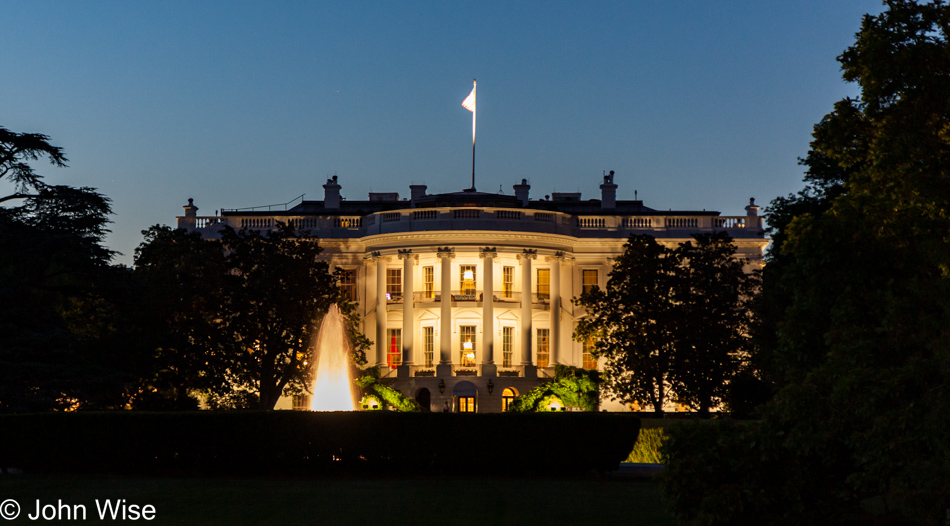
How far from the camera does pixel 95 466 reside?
75.2 feet

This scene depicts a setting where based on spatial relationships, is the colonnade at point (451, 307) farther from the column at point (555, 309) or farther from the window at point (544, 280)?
the window at point (544, 280)

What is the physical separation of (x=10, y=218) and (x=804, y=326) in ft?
77.1

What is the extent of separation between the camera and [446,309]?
2163 inches

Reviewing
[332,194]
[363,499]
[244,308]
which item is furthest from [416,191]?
[363,499]

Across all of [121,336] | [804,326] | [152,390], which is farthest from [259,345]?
[804,326]

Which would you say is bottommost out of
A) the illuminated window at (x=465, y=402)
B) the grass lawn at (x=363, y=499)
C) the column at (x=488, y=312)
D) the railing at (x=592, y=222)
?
the grass lawn at (x=363, y=499)

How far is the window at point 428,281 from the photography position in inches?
2258

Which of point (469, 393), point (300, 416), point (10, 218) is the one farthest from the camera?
point (469, 393)

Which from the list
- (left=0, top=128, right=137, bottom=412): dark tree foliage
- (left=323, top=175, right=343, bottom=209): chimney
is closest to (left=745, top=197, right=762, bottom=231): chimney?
(left=323, top=175, right=343, bottom=209): chimney

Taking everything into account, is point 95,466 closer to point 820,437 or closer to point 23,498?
point 23,498

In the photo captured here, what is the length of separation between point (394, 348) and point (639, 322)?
16390 millimetres

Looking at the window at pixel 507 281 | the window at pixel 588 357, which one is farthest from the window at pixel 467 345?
the window at pixel 588 357

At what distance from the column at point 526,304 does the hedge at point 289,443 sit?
103ft

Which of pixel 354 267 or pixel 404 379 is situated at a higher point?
pixel 354 267
